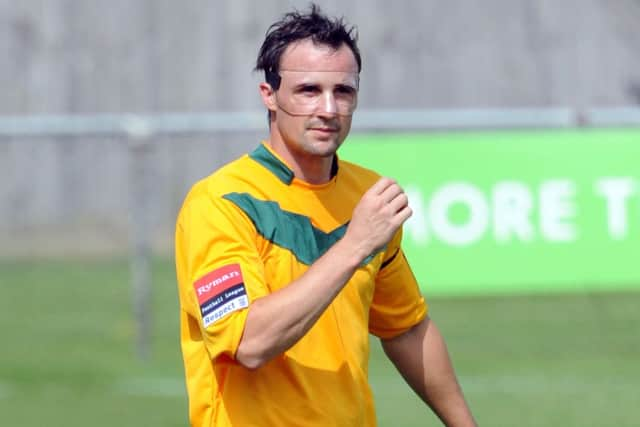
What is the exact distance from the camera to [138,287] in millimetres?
10062

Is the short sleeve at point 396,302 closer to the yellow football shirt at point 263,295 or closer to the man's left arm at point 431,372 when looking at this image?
the man's left arm at point 431,372

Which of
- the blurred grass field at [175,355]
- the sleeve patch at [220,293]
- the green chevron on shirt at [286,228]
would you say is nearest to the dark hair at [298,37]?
the green chevron on shirt at [286,228]

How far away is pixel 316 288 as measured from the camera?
324 cm

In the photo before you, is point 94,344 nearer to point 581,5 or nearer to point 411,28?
point 411,28

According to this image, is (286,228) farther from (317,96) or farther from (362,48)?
(362,48)

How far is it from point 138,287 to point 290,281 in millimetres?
6608

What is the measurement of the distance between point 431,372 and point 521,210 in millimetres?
5477

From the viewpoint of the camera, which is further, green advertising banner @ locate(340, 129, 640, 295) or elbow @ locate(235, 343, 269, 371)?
green advertising banner @ locate(340, 129, 640, 295)

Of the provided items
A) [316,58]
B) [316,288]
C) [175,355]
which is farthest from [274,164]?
[175,355]

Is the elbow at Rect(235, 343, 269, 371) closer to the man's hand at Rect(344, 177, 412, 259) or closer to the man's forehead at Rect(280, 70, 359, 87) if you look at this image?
the man's hand at Rect(344, 177, 412, 259)

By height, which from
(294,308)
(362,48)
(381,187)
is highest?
(362,48)

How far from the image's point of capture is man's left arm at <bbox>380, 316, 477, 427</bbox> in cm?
412

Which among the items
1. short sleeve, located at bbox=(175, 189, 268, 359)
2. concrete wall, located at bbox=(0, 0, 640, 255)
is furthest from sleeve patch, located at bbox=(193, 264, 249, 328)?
concrete wall, located at bbox=(0, 0, 640, 255)

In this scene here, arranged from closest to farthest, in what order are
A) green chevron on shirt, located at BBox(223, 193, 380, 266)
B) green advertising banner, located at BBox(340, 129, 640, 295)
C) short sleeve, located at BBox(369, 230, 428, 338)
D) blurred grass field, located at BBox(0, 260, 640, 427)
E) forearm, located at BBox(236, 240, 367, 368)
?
forearm, located at BBox(236, 240, 367, 368) < green chevron on shirt, located at BBox(223, 193, 380, 266) < short sleeve, located at BBox(369, 230, 428, 338) < blurred grass field, located at BBox(0, 260, 640, 427) < green advertising banner, located at BBox(340, 129, 640, 295)
